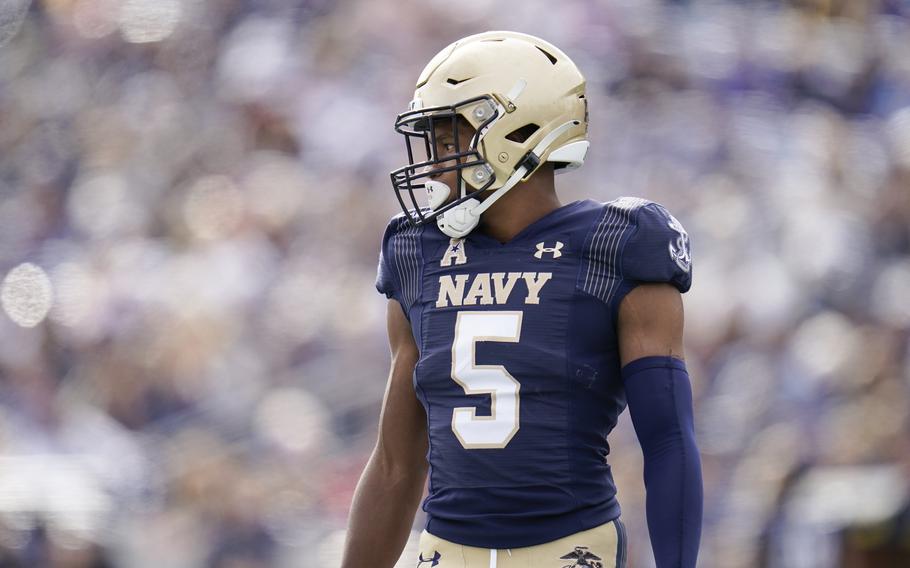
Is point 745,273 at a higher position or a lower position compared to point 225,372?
higher

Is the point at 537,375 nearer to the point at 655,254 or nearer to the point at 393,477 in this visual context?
the point at 655,254

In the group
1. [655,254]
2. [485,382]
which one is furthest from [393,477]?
[655,254]

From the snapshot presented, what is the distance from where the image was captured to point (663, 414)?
1769 millimetres

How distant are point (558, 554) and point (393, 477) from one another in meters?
0.41

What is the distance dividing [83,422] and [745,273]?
2.30 m

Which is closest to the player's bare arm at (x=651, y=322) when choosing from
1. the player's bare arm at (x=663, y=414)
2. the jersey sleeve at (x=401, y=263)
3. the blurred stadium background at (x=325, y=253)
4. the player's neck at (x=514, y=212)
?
the player's bare arm at (x=663, y=414)

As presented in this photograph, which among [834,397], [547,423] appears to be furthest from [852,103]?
[547,423]

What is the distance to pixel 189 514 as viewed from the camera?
3977 millimetres

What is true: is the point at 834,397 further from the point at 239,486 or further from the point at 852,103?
the point at 239,486

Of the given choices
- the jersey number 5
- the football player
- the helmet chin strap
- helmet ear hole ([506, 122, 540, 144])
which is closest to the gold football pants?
Answer: the football player

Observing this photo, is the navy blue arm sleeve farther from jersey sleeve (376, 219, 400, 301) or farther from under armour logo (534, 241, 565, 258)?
jersey sleeve (376, 219, 400, 301)

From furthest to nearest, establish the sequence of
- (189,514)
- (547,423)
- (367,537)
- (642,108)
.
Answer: (642,108) < (189,514) < (367,537) < (547,423)

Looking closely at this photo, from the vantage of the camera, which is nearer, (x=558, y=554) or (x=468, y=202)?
(x=558, y=554)

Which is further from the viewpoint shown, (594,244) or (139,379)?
(139,379)
